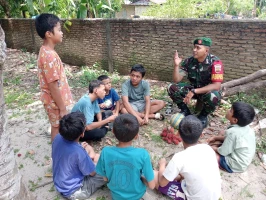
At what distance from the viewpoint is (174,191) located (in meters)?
2.25

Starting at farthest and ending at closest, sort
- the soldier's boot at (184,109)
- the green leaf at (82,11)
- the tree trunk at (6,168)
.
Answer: the green leaf at (82,11)
the soldier's boot at (184,109)
the tree trunk at (6,168)

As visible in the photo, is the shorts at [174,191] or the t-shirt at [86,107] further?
the t-shirt at [86,107]

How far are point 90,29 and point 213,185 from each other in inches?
260

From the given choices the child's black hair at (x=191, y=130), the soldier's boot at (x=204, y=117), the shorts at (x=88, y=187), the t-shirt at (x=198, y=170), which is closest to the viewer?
the t-shirt at (x=198, y=170)

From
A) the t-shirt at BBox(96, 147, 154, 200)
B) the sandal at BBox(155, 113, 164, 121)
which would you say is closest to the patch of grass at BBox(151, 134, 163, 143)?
the sandal at BBox(155, 113, 164, 121)

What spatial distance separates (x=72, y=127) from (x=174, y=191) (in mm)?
1178

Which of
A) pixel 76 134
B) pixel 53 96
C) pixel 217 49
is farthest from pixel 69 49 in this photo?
pixel 76 134

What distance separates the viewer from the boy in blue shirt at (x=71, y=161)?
85.7 inches

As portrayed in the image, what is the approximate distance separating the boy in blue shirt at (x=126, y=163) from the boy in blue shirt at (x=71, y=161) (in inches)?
9.7

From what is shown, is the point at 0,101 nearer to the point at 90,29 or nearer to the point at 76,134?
the point at 76,134

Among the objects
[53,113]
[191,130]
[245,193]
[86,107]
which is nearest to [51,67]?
[53,113]

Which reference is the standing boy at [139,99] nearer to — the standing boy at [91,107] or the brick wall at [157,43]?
the standing boy at [91,107]

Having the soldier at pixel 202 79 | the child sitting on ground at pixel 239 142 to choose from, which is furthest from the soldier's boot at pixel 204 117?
the child sitting on ground at pixel 239 142

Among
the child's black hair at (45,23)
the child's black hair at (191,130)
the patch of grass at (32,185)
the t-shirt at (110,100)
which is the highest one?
the child's black hair at (45,23)
